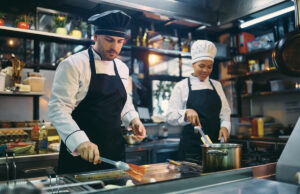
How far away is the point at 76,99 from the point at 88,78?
0.52ft

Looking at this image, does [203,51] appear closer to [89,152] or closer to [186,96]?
[186,96]

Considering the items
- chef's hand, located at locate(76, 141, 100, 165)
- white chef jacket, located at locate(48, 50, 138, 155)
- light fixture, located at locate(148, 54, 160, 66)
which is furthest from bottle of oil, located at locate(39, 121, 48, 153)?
light fixture, located at locate(148, 54, 160, 66)

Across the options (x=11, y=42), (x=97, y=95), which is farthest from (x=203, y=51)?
(x=11, y=42)

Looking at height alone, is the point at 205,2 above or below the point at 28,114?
above

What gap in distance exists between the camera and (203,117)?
2.58 m

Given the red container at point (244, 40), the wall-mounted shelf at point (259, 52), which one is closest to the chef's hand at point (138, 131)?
the wall-mounted shelf at point (259, 52)

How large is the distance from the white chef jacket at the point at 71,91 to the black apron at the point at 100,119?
4 centimetres

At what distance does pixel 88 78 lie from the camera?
1.77 meters

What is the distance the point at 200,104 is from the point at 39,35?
7.71 feet

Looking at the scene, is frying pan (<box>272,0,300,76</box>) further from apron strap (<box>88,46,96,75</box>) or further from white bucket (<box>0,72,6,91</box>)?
white bucket (<box>0,72,6,91</box>)

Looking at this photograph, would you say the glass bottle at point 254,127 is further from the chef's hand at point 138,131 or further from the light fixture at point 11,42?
the light fixture at point 11,42

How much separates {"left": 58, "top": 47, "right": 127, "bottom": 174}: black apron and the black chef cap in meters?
0.22

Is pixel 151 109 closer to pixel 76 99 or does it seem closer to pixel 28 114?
pixel 28 114

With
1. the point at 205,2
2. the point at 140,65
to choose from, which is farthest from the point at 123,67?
the point at 140,65
